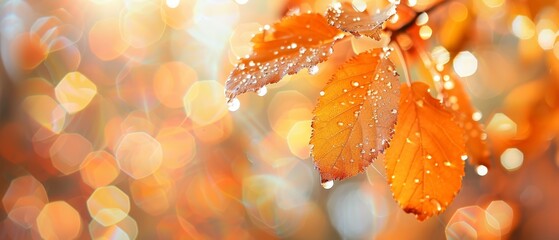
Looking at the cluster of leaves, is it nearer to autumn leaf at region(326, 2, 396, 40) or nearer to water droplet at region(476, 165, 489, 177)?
autumn leaf at region(326, 2, 396, 40)

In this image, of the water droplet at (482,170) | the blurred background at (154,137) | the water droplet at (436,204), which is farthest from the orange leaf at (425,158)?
the blurred background at (154,137)

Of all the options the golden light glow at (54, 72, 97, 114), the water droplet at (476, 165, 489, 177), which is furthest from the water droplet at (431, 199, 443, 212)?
the golden light glow at (54, 72, 97, 114)

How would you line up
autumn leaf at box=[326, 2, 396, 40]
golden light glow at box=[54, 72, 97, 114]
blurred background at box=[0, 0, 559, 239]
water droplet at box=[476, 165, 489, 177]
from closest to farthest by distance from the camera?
autumn leaf at box=[326, 2, 396, 40] < water droplet at box=[476, 165, 489, 177] < blurred background at box=[0, 0, 559, 239] < golden light glow at box=[54, 72, 97, 114]

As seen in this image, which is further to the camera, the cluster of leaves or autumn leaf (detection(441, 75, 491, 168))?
autumn leaf (detection(441, 75, 491, 168))

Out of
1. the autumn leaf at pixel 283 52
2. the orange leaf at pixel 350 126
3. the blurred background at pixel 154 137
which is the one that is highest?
the autumn leaf at pixel 283 52

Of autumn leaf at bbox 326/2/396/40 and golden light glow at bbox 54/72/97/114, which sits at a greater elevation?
autumn leaf at bbox 326/2/396/40

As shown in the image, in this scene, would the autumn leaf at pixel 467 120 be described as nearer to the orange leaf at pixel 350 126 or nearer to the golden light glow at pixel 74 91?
the orange leaf at pixel 350 126
